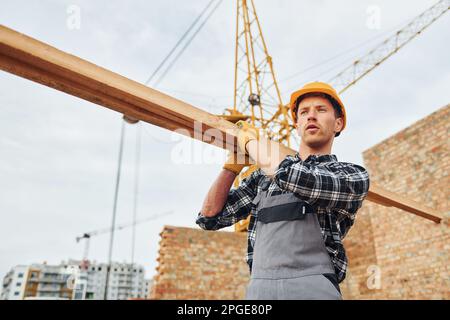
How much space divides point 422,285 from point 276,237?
5.73 metres

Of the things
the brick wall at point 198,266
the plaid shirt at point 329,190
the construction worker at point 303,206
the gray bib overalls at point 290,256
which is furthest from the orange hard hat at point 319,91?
the brick wall at point 198,266

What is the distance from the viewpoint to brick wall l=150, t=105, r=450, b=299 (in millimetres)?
5711

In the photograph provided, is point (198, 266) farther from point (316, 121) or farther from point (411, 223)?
point (316, 121)

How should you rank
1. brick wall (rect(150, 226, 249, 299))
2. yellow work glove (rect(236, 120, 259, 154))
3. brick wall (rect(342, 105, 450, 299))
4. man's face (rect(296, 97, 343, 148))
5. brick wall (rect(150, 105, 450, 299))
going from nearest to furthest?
1. yellow work glove (rect(236, 120, 259, 154))
2. man's face (rect(296, 97, 343, 148))
3. brick wall (rect(342, 105, 450, 299))
4. brick wall (rect(150, 105, 450, 299))
5. brick wall (rect(150, 226, 249, 299))

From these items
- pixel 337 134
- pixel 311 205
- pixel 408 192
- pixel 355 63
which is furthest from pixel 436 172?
pixel 355 63

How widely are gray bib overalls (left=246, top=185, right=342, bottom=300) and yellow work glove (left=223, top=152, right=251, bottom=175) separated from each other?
0.82 feet

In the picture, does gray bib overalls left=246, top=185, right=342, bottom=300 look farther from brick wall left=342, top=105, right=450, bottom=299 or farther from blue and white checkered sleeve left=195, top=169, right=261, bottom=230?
brick wall left=342, top=105, right=450, bottom=299

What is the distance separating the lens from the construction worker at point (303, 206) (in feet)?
4.19

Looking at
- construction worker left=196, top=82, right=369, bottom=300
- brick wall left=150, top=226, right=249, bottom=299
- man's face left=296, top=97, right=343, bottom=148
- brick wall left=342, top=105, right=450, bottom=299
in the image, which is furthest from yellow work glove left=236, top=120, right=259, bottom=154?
brick wall left=150, top=226, right=249, bottom=299

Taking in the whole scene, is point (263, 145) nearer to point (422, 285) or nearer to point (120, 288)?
point (422, 285)

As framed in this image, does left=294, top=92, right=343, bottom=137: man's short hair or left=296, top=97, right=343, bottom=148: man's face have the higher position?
left=294, top=92, right=343, bottom=137: man's short hair

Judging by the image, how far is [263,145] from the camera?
1408mm

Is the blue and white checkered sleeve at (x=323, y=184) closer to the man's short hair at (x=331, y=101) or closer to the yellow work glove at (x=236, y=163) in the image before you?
the yellow work glove at (x=236, y=163)

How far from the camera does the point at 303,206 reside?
54.7 inches
